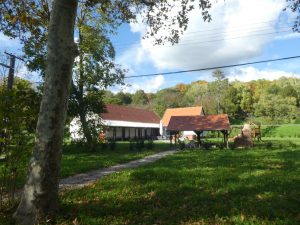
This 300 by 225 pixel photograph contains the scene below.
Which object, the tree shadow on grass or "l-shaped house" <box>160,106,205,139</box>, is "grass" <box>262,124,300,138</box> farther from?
the tree shadow on grass

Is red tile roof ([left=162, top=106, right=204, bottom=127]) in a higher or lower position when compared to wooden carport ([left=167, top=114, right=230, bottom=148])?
higher

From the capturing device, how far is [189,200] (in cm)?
928

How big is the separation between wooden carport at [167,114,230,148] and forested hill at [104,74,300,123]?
3569 centimetres

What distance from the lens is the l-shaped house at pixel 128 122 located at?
200ft

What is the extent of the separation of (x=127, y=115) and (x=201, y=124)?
29372mm

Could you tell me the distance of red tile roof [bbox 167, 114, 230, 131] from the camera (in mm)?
37938

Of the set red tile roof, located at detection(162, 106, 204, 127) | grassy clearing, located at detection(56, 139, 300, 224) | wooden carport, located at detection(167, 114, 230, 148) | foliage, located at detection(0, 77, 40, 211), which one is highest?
red tile roof, located at detection(162, 106, 204, 127)

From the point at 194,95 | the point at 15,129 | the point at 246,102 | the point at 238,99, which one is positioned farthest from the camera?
the point at 194,95

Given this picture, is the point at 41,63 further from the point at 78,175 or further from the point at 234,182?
the point at 234,182

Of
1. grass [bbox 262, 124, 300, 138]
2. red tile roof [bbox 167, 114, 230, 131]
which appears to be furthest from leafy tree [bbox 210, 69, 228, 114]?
red tile roof [bbox 167, 114, 230, 131]

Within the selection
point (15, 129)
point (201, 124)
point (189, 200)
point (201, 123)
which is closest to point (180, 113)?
point (201, 123)

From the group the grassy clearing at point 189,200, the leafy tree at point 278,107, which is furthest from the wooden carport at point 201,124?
the leafy tree at point 278,107

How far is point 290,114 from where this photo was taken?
276ft

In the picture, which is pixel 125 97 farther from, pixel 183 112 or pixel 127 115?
pixel 127 115
